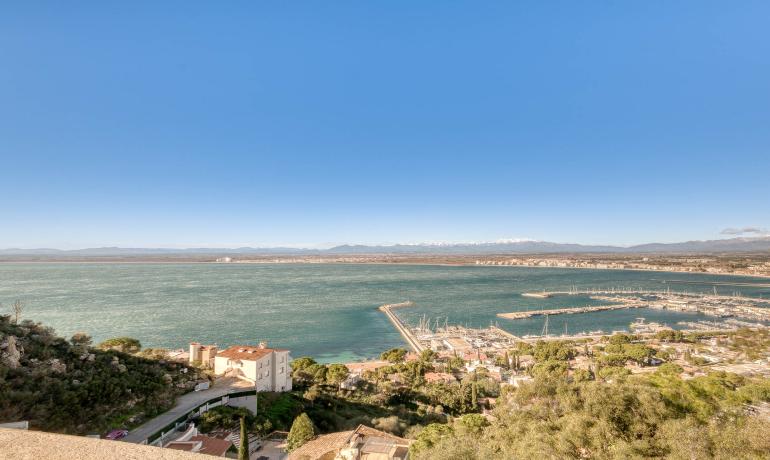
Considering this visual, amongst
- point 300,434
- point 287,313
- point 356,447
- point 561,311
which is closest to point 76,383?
point 300,434

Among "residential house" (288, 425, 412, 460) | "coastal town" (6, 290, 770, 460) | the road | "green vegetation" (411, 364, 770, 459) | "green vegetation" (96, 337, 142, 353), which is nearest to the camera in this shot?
"green vegetation" (411, 364, 770, 459)

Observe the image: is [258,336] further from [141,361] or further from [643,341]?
[643,341]

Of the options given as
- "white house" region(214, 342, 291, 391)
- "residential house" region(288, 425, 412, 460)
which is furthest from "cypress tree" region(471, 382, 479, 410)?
"white house" region(214, 342, 291, 391)

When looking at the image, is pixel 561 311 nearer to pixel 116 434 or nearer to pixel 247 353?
pixel 247 353

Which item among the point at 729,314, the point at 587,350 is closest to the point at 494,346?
the point at 587,350

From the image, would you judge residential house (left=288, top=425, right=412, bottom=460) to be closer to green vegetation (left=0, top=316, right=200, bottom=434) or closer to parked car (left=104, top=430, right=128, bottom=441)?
parked car (left=104, top=430, right=128, bottom=441)

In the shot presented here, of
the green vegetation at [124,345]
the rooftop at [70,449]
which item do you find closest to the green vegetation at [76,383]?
the green vegetation at [124,345]
